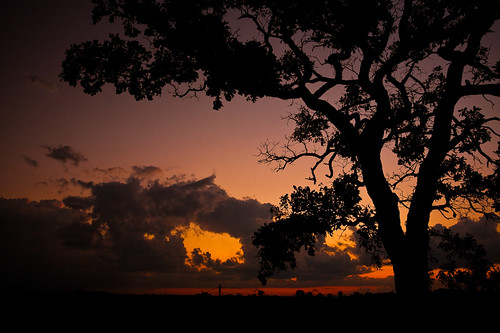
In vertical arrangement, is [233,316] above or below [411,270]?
below

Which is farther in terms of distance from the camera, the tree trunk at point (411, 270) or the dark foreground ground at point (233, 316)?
the tree trunk at point (411, 270)

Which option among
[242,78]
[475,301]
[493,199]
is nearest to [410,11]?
[242,78]

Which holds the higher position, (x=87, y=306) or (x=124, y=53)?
(x=124, y=53)

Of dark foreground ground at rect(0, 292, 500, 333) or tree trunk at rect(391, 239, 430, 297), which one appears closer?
dark foreground ground at rect(0, 292, 500, 333)

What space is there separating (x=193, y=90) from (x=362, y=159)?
6.88 meters

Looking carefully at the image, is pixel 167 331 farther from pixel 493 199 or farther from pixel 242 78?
pixel 493 199

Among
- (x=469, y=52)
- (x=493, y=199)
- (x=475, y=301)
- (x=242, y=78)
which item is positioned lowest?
(x=475, y=301)

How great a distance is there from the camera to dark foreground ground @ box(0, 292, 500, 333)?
476 cm

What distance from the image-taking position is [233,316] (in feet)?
18.3

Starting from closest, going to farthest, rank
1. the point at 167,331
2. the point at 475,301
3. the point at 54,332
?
the point at 54,332
the point at 167,331
the point at 475,301

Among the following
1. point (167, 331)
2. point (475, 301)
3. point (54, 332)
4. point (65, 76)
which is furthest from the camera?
point (65, 76)

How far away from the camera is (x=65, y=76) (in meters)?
11.5

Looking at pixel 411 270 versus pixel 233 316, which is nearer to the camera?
pixel 233 316

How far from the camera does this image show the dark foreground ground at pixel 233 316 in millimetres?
4758
